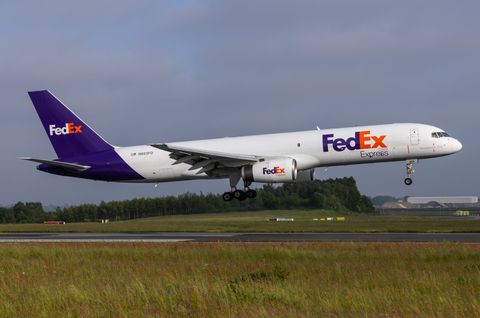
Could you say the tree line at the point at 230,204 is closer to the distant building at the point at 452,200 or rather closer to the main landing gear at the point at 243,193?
the main landing gear at the point at 243,193

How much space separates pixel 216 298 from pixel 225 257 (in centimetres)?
743

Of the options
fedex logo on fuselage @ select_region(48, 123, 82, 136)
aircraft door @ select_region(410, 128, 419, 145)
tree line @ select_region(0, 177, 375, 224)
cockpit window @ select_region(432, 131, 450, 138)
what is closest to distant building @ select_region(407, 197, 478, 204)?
tree line @ select_region(0, 177, 375, 224)

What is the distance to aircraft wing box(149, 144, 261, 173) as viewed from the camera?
100 feet

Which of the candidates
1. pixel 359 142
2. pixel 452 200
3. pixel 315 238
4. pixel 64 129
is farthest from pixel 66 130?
pixel 452 200

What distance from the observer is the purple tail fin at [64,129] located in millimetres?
37469

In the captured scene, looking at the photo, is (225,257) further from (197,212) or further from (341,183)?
(341,183)

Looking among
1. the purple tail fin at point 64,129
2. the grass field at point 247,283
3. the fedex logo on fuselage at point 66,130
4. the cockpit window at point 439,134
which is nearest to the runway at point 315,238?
the grass field at point 247,283

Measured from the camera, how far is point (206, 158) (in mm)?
32031

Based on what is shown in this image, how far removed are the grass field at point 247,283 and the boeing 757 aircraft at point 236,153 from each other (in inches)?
491

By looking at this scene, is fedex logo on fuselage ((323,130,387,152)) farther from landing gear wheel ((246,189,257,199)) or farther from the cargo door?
landing gear wheel ((246,189,257,199))

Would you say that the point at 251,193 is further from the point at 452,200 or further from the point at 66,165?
the point at 452,200

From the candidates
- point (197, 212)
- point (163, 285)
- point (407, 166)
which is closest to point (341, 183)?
point (197, 212)

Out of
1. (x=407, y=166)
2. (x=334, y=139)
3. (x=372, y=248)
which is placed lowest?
(x=372, y=248)

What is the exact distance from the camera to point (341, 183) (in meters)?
107
